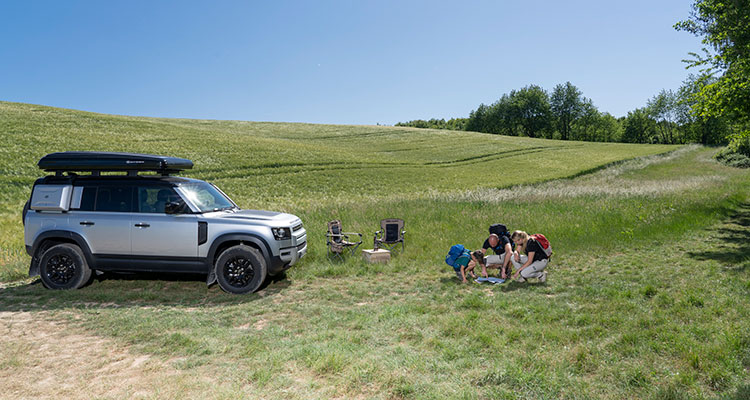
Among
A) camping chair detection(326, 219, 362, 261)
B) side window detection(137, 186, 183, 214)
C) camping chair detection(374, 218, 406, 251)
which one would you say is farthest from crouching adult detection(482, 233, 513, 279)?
side window detection(137, 186, 183, 214)

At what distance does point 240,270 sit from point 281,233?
107 cm

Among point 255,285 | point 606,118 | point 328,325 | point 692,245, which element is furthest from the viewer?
point 606,118

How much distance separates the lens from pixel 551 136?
120 metres

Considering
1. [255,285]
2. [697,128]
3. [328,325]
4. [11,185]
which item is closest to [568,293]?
[328,325]

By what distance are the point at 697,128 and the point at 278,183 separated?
342 ft

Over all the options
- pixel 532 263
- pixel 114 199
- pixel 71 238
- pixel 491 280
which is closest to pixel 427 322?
pixel 491 280

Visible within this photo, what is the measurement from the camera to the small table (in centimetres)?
1059

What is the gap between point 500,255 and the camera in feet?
29.9

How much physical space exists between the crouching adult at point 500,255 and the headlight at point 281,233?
160 inches

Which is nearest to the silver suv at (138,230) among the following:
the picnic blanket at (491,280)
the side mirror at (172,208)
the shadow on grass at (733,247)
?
the side mirror at (172,208)

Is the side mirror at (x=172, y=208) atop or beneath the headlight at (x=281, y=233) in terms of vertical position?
atop

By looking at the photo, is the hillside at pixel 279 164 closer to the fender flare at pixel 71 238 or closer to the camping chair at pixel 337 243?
the fender flare at pixel 71 238

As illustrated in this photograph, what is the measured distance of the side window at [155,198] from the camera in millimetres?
8602

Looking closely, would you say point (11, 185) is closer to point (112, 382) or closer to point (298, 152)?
point (298, 152)
